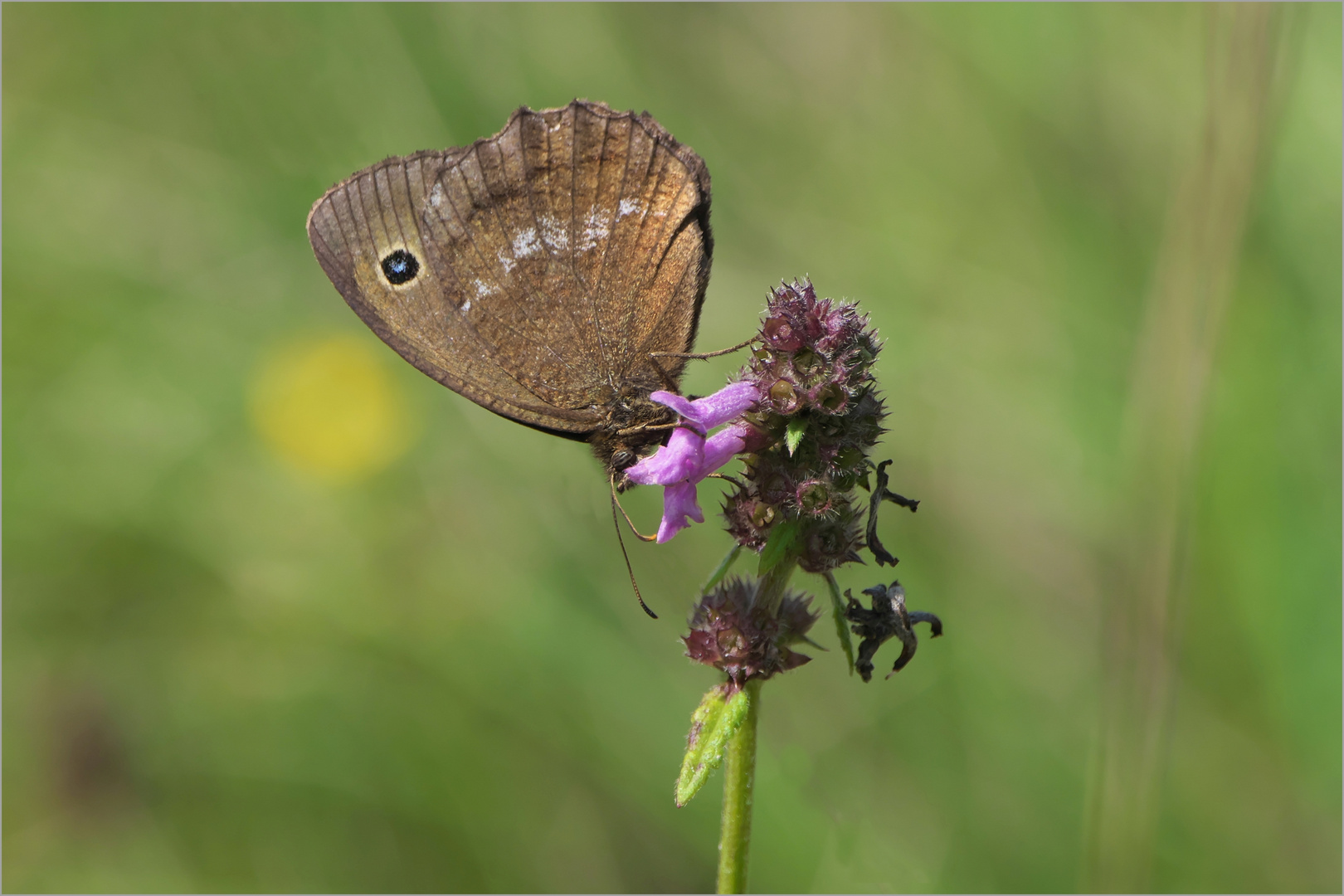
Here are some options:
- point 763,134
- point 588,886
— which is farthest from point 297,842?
point 763,134

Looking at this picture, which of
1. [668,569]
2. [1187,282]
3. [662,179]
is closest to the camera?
[662,179]

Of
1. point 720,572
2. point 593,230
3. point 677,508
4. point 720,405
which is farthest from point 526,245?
point 720,572

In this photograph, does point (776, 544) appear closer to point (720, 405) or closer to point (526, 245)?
point (720, 405)

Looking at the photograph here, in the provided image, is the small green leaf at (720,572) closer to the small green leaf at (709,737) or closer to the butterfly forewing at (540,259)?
the small green leaf at (709,737)

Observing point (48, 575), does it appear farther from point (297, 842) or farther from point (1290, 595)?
point (1290, 595)

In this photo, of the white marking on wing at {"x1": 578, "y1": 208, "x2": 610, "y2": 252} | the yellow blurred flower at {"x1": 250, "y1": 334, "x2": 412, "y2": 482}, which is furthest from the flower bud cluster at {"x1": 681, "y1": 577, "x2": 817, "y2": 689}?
the yellow blurred flower at {"x1": 250, "y1": 334, "x2": 412, "y2": 482}

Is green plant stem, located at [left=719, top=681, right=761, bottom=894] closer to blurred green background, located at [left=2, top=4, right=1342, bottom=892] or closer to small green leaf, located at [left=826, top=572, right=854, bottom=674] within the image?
small green leaf, located at [left=826, top=572, right=854, bottom=674]
